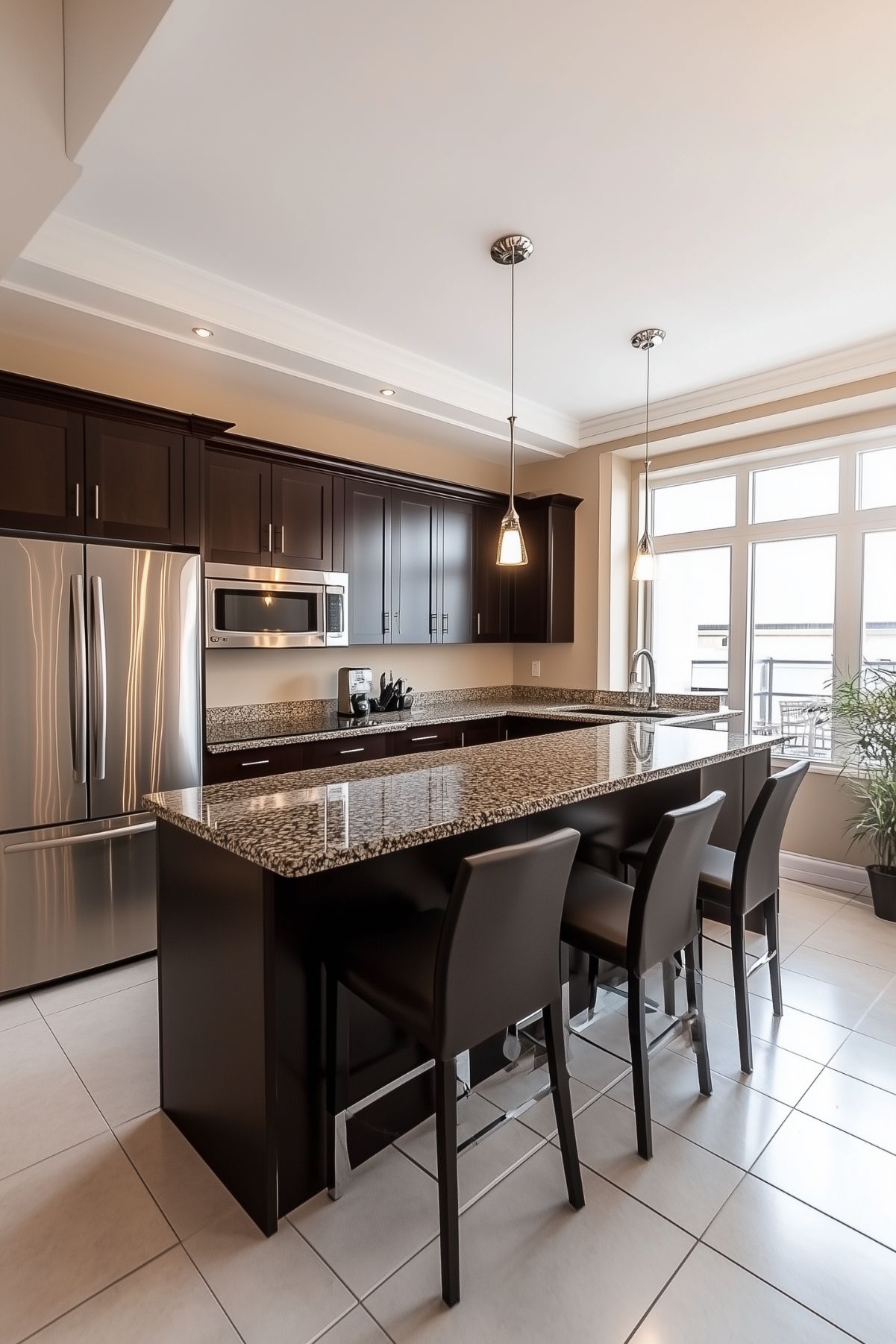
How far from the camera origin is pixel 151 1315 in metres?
1.40

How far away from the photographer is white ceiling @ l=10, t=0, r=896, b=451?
1769mm

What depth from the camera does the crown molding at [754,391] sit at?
11.8 ft

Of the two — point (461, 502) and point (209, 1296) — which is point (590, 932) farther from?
point (461, 502)

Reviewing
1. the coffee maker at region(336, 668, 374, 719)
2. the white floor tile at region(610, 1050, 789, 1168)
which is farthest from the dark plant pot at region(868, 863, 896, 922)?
the coffee maker at region(336, 668, 374, 719)

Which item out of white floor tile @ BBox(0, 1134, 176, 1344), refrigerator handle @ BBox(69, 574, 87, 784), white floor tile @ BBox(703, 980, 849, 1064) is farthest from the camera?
refrigerator handle @ BBox(69, 574, 87, 784)

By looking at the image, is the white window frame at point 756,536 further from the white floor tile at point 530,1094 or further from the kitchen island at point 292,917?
the white floor tile at point 530,1094

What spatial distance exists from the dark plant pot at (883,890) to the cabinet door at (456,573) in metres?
2.85

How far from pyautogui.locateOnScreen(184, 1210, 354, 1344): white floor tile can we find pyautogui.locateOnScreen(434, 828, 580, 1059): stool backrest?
59cm

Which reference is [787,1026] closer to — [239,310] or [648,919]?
[648,919]

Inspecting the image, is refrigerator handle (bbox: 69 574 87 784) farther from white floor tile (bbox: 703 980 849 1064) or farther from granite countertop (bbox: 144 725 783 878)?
white floor tile (bbox: 703 980 849 1064)

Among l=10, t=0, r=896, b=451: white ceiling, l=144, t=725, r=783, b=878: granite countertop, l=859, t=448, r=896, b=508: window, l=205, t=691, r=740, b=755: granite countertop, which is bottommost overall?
l=205, t=691, r=740, b=755: granite countertop

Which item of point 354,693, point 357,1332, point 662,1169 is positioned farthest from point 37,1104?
point 354,693

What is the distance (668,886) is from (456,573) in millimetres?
3324

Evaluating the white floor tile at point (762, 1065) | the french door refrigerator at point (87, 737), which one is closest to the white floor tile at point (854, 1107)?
the white floor tile at point (762, 1065)
